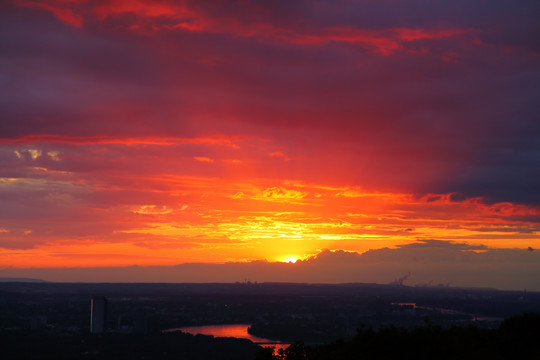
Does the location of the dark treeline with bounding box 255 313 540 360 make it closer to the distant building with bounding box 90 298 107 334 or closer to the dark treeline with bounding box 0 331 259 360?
the dark treeline with bounding box 0 331 259 360

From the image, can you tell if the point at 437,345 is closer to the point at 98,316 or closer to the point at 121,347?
the point at 121,347

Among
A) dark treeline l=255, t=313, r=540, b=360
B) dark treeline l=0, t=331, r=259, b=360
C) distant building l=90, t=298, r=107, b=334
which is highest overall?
dark treeline l=255, t=313, r=540, b=360

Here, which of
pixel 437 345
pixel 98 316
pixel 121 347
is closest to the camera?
pixel 437 345

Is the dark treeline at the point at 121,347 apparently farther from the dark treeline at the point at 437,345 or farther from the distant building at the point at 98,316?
the dark treeline at the point at 437,345

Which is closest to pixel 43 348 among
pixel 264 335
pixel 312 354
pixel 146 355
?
pixel 146 355

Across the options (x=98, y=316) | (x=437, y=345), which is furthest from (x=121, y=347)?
(x=437, y=345)

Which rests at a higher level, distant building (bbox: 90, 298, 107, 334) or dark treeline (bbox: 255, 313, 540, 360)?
dark treeline (bbox: 255, 313, 540, 360)

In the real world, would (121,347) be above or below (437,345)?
below

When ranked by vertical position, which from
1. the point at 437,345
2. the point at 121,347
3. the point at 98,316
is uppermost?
the point at 437,345

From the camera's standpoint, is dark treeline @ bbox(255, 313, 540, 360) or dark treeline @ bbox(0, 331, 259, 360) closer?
dark treeline @ bbox(255, 313, 540, 360)

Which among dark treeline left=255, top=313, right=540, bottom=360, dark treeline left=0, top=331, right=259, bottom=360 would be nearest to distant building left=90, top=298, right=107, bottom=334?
dark treeline left=0, top=331, right=259, bottom=360
